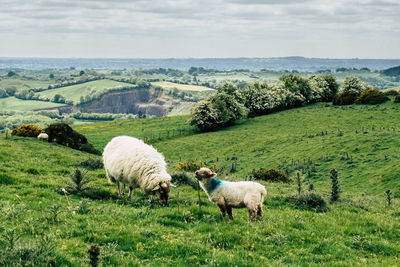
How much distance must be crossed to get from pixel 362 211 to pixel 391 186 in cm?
1305

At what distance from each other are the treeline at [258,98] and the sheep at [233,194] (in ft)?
205

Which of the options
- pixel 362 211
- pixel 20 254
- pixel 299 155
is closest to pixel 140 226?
pixel 20 254

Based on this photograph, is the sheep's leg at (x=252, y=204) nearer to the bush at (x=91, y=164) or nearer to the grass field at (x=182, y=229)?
the grass field at (x=182, y=229)

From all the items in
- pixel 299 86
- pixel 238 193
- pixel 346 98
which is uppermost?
pixel 299 86

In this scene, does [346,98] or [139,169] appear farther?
[346,98]

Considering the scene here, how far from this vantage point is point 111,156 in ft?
52.9

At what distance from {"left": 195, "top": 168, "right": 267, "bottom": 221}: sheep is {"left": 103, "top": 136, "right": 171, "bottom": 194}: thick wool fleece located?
2.53 metres

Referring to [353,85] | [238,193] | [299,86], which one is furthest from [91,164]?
[353,85]

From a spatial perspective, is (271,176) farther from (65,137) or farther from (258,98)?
(258,98)

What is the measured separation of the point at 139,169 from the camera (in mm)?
14641

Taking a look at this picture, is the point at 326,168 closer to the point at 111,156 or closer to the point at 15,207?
the point at 111,156

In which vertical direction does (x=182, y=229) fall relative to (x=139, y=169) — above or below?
below

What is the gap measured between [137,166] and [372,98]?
75196 mm

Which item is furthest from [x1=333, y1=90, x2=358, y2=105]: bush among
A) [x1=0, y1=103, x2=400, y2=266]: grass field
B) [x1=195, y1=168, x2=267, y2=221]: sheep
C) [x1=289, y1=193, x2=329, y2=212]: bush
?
[x1=195, y1=168, x2=267, y2=221]: sheep
